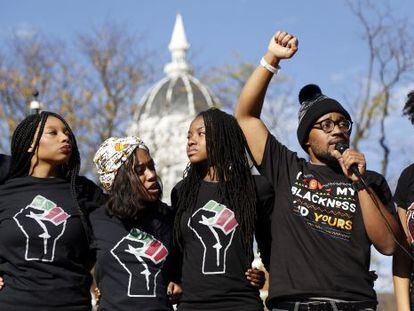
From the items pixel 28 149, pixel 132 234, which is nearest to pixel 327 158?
pixel 132 234

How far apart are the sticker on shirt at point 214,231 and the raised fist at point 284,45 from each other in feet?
3.26

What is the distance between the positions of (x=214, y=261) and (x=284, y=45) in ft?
4.48

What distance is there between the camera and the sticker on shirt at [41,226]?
470 cm

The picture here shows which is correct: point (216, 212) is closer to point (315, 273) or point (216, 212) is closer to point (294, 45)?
point (315, 273)

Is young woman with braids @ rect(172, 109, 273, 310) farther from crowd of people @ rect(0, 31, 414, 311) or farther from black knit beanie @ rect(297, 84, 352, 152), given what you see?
black knit beanie @ rect(297, 84, 352, 152)

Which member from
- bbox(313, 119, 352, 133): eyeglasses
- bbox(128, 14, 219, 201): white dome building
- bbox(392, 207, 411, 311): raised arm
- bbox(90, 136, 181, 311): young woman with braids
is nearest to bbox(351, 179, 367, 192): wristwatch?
bbox(313, 119, 352, 133): eyeglasses

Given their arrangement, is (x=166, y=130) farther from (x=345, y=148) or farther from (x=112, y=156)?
(x=345, y=148)

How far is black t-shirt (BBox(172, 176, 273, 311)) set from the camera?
14.6 ft

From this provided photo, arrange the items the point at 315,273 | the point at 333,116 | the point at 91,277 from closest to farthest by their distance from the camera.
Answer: the point at 315,273, the point at 333,116, the point at 91,277

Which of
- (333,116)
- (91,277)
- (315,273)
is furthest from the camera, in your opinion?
(91,277)

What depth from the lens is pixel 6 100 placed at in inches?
920

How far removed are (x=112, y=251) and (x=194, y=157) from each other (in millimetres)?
787

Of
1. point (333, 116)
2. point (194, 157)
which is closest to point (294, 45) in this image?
point (333, 116)

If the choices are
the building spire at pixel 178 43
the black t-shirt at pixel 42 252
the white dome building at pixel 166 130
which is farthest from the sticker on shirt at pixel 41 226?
the building spire at pixel 178 43
